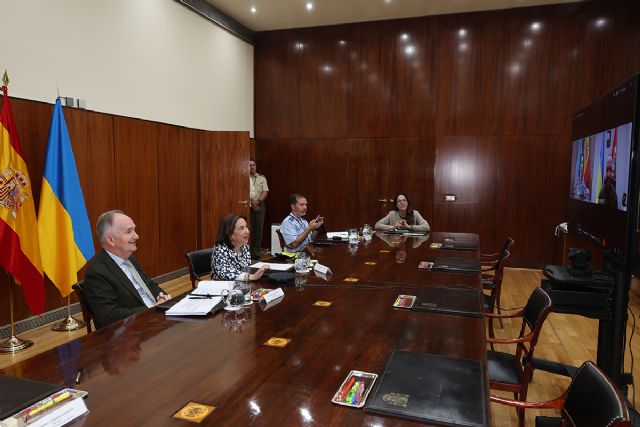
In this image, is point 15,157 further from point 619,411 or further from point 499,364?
point 619,411

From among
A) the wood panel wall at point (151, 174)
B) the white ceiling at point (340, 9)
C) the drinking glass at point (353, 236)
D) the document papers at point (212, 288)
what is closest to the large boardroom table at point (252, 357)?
the document papers at point (212, 288)

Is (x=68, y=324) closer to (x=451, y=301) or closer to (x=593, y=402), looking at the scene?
(x=451, y=301)

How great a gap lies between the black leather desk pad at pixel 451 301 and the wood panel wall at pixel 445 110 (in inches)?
205

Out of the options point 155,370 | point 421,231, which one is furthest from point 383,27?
point 155,370

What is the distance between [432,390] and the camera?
1.35 m

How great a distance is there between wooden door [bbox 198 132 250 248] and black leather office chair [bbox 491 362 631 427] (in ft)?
18.9

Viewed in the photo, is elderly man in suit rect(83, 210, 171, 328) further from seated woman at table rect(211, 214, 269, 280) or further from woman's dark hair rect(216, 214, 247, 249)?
woman's dark hair rect(216, 214, 247, 249)

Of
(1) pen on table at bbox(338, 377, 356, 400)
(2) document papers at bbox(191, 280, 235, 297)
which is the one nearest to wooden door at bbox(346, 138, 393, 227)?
(2) document papers at bbox(191, 280, 235, 297)

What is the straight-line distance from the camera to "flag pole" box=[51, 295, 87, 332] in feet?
13.9

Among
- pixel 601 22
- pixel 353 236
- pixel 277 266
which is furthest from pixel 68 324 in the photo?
pixel 601 22

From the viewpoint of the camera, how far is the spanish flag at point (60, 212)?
13.1 feet

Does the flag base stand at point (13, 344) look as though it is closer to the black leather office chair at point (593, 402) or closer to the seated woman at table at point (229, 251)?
the seated woman at table at point (229, 251)

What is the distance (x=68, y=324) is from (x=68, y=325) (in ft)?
0.06

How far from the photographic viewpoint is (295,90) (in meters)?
8.13
